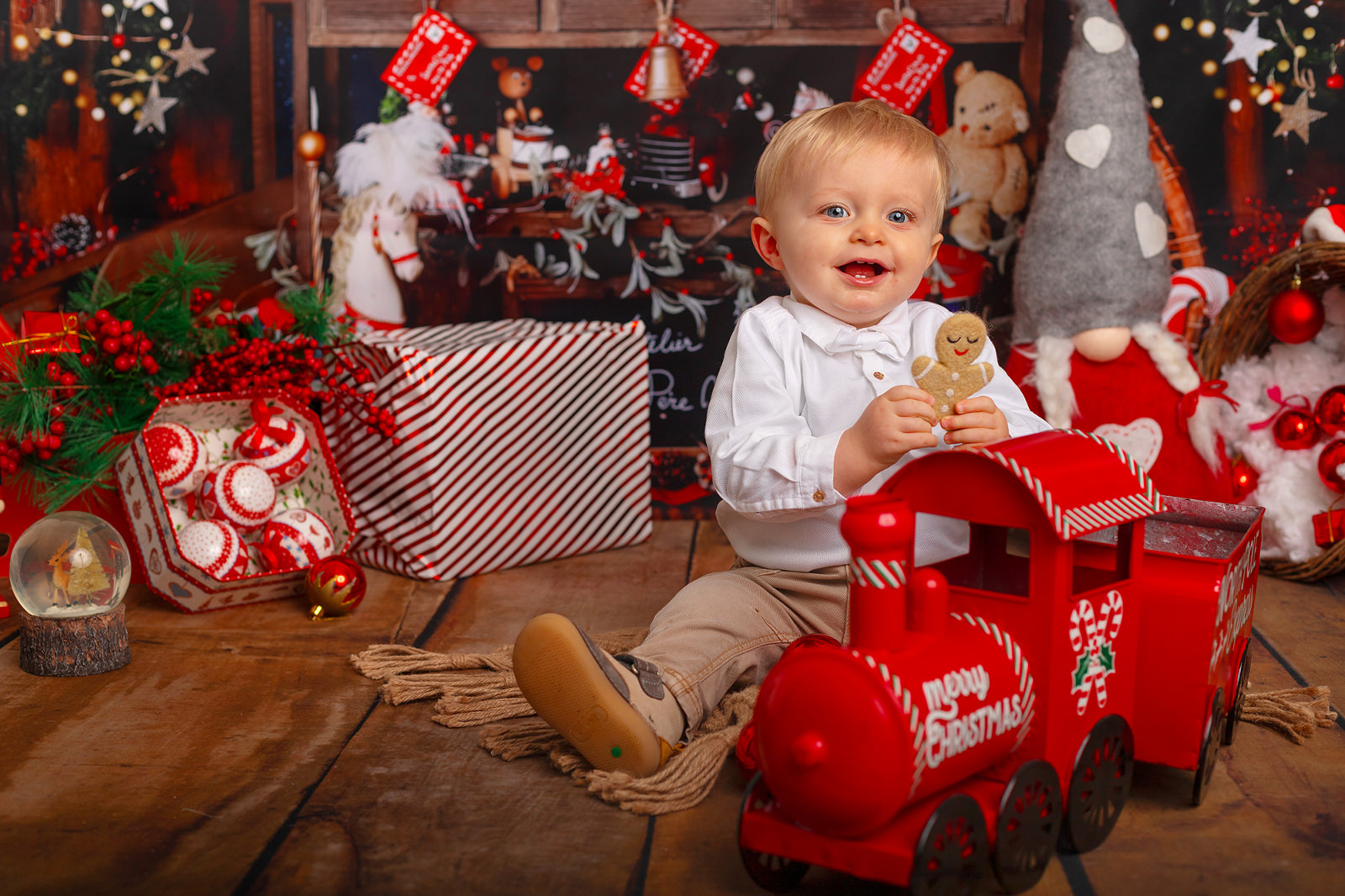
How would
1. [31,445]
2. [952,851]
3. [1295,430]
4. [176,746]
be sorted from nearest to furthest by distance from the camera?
[952,851] → [176,746] → [31,445] → [1295,430]

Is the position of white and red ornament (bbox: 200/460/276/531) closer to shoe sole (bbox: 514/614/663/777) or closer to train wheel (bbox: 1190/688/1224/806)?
shoe sole (bbox: 514/614/663/777)

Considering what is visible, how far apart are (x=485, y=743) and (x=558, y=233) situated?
3.82ft

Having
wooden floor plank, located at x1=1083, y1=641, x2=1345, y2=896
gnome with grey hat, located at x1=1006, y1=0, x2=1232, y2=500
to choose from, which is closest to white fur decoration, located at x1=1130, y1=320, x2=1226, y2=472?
gnome with grey hat, located at x1=1006, y1=0, x2=1232, y2=500

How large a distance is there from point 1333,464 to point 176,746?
163cm

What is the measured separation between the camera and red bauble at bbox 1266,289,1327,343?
175 cm

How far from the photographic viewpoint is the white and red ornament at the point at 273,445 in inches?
65.8

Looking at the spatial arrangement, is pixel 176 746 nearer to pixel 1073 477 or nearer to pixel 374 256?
pixel 1073 477

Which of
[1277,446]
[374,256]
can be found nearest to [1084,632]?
[1277,446]

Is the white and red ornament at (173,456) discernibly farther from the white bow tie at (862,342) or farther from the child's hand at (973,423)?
the child's hand at (973,423)

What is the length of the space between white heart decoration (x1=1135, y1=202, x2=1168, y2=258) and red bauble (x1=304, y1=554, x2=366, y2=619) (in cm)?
132

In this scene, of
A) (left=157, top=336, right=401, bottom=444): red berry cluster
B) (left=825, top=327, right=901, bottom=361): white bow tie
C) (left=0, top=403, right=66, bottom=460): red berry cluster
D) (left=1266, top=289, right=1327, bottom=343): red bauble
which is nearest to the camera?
(left=825, top=327, right=901, bottom=361): white bow tie

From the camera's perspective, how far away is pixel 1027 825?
2.80 ft

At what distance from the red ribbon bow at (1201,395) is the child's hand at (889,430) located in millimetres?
963

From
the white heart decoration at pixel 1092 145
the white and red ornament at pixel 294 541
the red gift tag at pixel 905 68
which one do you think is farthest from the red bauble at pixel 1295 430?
the white and red ornament at pixel 294 541
